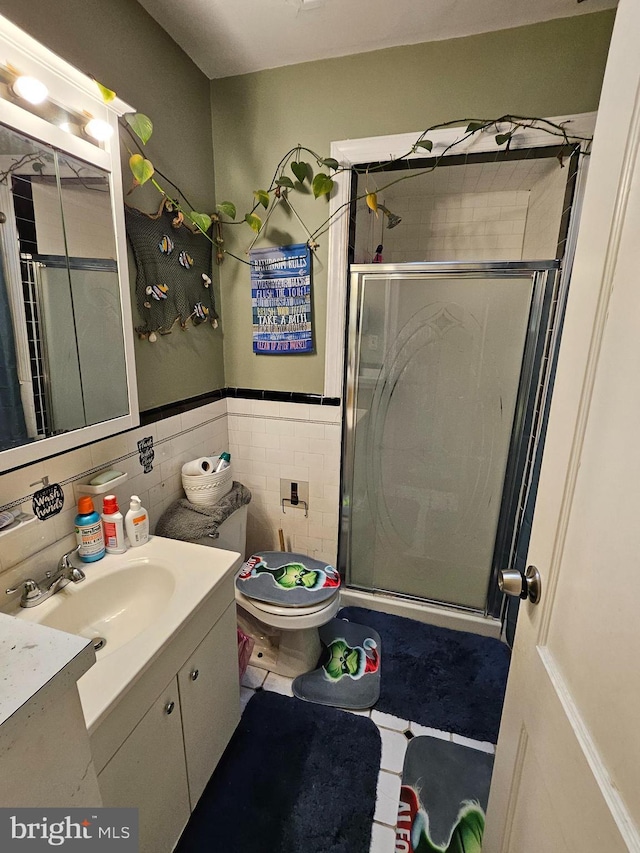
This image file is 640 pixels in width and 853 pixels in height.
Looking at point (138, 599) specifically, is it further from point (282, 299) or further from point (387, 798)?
point (282, 299)

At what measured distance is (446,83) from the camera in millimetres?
1430

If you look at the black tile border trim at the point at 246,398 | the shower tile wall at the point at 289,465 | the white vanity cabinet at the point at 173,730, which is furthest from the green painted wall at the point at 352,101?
the white vanity cabinet at the point at 173,730

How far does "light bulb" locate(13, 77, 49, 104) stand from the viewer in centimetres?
89

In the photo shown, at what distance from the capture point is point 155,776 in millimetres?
915

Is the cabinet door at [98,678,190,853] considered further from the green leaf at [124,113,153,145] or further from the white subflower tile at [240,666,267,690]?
the green leaf at [124,113,153,145]

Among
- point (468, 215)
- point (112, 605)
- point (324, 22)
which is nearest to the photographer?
point (112, 605)

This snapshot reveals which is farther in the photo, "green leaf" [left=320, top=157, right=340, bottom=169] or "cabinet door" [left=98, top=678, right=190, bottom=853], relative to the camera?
"green leaf" [left=320, top=157, right=340, bottom=169]

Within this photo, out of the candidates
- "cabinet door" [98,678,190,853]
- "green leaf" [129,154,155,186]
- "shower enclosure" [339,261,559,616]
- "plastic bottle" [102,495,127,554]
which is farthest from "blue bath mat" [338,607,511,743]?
"green leaf" [129,154,155,186]

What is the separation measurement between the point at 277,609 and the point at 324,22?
207 centimetres

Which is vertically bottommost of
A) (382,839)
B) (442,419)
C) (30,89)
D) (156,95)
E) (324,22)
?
(382,839)

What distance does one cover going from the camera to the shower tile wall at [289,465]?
188 cm

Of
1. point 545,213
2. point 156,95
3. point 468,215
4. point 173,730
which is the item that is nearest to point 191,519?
point 173,730

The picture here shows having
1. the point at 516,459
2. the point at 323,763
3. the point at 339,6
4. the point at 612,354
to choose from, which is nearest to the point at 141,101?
the point at 339,6

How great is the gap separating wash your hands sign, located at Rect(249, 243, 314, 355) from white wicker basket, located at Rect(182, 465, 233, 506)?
25.5 inches
